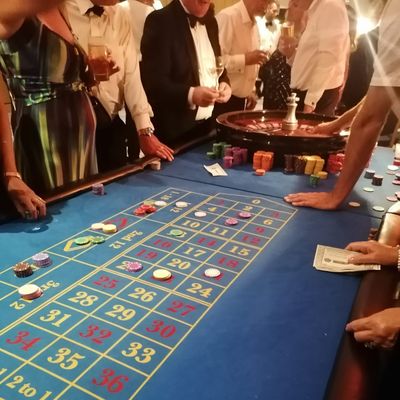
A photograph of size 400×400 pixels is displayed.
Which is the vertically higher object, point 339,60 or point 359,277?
point 339,60

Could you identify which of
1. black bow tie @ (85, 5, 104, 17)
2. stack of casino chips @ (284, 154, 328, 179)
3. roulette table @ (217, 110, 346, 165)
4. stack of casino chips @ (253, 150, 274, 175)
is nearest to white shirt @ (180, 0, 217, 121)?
roulette table @ (217, 110, 346, 165)

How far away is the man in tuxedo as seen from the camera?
102 inches

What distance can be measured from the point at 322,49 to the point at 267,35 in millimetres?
1327

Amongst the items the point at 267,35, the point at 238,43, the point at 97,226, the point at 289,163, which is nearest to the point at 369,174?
the point at 289,163

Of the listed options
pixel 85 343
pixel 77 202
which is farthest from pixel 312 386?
pixel 77 202

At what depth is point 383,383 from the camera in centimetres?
77

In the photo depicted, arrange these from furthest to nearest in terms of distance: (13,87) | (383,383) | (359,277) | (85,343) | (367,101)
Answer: (13,87) < (367,101) < (359,277) < (85,343) < (383,383)

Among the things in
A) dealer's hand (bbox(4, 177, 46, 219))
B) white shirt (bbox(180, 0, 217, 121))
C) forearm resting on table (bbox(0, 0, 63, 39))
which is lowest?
dealer's hand (bbox(4, 177, 46, 219))

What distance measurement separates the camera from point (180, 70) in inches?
106

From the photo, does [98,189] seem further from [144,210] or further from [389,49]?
[389,49]

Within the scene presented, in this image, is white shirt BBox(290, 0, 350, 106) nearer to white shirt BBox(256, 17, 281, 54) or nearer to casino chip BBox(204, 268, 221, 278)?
white shirt BBox(256, 17, 281, 54)

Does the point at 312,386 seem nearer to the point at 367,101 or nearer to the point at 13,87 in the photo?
the point at 367,101

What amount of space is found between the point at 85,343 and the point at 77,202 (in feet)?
2.69

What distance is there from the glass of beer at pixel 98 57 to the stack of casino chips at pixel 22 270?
1.07 m
